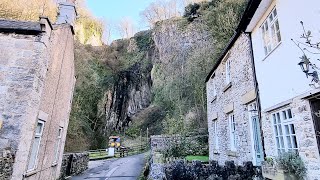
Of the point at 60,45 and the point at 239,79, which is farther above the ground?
the point at 60,45

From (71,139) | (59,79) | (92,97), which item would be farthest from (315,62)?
(92,97)

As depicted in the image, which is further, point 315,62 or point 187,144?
point 187,144

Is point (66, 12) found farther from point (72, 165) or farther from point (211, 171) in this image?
point (211, 171)

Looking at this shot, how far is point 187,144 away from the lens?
48.0 feet

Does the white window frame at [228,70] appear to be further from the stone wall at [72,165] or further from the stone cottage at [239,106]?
the stone wall at [72,165]

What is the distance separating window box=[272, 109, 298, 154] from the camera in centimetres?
502

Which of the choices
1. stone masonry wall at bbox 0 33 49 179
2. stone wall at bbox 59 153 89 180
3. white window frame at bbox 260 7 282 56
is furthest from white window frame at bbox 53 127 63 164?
white window frame at bbox 260 7 282 56

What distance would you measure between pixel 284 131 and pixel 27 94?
740 cm

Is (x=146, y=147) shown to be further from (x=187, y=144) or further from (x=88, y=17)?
(x=88, y=17)

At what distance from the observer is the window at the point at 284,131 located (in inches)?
197

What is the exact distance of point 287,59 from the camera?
4.83 metres

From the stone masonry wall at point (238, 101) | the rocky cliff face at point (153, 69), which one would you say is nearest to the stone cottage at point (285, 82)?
the stone masonry wall at point (238, 101)

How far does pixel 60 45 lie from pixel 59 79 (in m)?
1.52

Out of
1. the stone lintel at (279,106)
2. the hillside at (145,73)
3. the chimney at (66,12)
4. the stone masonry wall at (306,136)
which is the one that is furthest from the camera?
the hillside at (145,73)
